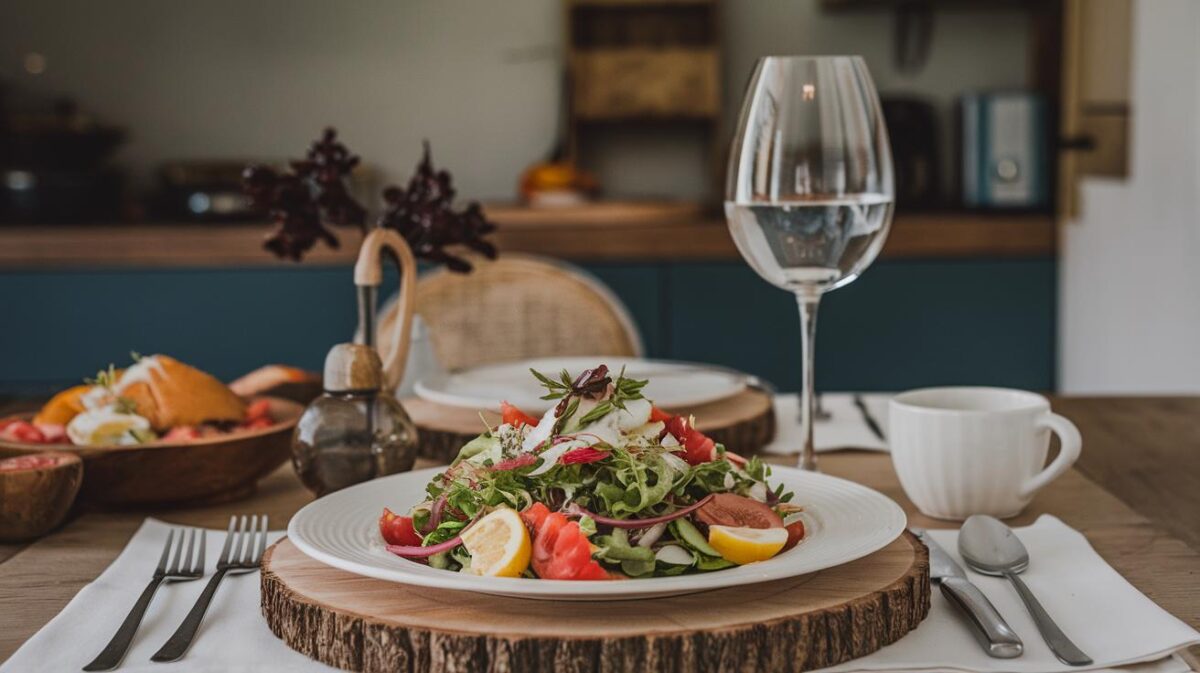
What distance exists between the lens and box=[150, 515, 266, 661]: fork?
0.69m

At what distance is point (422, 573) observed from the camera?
67cm

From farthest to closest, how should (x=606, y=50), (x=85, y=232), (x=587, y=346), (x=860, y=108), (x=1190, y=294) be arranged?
1. (x=606, y=50)
2. (x=85, y=232)
3. (x=1190, y=294)
4. (x=587, y=346)
5. (x=860, y=108)

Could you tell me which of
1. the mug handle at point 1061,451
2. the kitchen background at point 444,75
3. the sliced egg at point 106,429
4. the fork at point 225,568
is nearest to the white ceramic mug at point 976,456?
the mug handle at point 1061,451

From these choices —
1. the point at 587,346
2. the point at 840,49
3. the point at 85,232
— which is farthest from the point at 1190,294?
the point at 85,232

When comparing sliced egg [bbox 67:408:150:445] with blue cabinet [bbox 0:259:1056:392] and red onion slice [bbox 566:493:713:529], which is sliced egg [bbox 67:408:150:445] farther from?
blue cabinet [bbox 0:259:1056:392]

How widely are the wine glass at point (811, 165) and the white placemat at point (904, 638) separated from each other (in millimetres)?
275

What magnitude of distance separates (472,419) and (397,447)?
0.22m

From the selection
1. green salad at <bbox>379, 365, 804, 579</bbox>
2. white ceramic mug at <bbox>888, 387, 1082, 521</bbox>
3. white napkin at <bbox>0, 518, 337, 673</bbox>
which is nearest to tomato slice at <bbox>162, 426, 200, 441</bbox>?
white napkin at <bbox>0, 518, 337, 673</bbox>

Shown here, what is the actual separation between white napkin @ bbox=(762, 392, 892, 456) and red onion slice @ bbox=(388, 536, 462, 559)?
562 mm

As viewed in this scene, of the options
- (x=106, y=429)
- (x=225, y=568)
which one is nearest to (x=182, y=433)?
(x=106, y=429)

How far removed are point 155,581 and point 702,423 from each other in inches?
21.3

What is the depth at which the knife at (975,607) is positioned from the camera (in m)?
0.68

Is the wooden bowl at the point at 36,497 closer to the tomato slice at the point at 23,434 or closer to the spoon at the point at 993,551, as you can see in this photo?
the tomato slice at the point at 23,434

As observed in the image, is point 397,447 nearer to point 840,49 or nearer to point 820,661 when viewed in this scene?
point 820,661
